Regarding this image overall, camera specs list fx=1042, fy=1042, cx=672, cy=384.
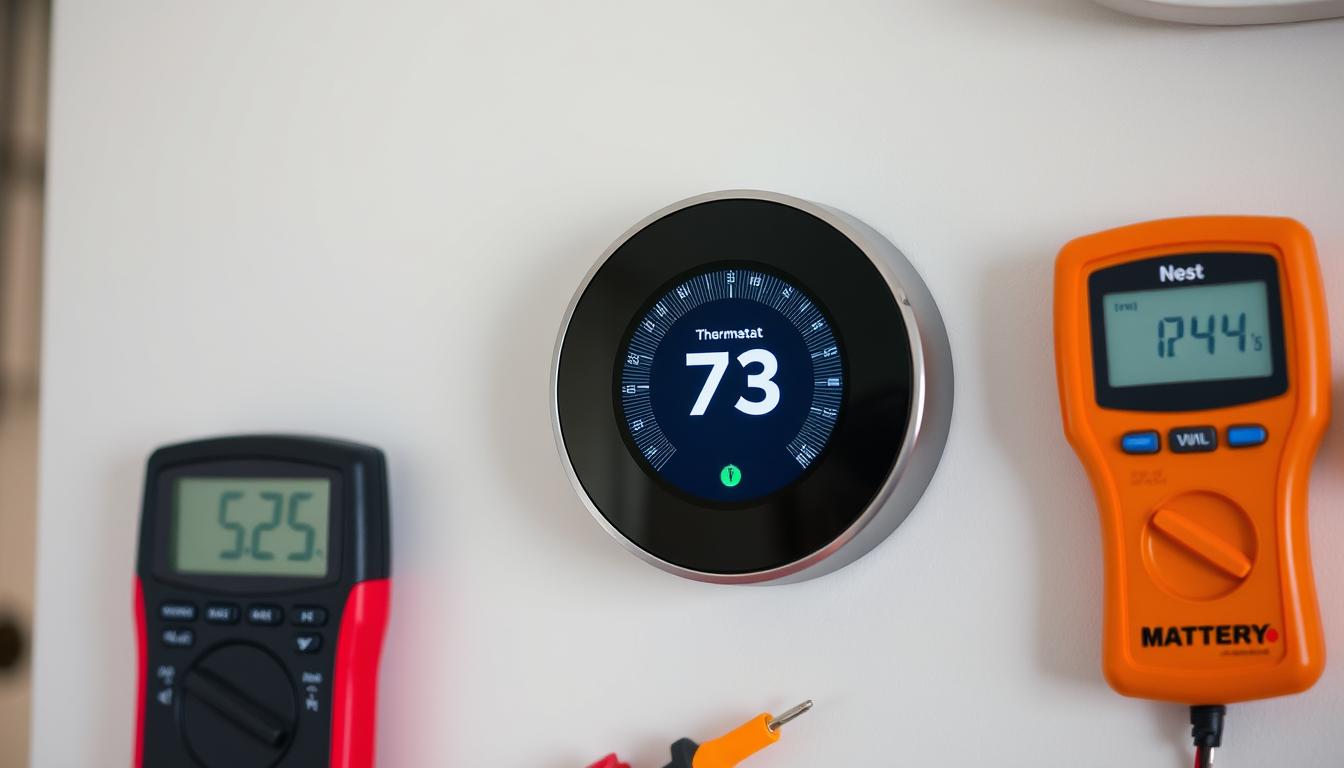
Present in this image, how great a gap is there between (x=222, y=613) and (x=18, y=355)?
39.2 inches

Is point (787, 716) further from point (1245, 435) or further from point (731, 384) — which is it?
point (1245, 435)

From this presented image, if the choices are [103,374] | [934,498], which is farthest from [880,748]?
[103,374]

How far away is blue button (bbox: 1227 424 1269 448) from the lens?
64 cm

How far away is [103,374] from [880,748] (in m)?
0.81

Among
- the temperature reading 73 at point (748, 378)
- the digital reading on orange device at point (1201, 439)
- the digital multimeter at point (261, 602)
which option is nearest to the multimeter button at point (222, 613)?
the digital multimeter at point (261, 602)

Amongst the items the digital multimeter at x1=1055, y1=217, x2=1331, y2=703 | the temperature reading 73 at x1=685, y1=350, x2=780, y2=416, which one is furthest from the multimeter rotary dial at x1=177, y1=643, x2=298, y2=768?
the digital multimeter at x1=1055, y1=217, x2=1331, y2=703

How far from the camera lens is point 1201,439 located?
25.7 inches

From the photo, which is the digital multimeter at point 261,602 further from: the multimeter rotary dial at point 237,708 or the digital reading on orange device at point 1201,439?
the digital reading on orange device at point 1201,439

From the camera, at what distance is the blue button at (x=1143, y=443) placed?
2.17 feet

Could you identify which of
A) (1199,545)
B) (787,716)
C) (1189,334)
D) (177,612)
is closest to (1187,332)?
(1189,334)

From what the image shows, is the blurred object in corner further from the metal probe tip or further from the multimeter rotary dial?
the metal probe tip

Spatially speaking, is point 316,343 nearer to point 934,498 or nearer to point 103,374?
point 103,374

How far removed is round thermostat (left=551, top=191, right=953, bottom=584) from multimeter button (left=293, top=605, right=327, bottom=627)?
26cm

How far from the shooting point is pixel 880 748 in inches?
29.6
